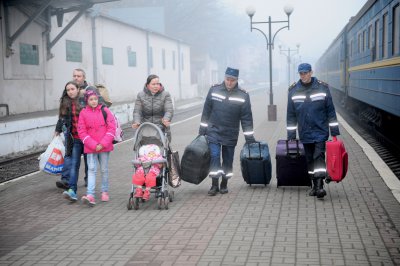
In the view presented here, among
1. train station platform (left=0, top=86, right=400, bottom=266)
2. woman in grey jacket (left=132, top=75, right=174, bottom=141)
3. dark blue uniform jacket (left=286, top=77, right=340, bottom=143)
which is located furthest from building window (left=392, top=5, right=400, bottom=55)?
woman in grey jacket (left=132, top=75, right=174, bottom=141)

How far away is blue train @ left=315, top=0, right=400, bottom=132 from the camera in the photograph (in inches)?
436

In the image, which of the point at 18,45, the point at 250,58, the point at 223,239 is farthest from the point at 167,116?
the point at 250,58

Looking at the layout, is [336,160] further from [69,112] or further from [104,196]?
[69,112]

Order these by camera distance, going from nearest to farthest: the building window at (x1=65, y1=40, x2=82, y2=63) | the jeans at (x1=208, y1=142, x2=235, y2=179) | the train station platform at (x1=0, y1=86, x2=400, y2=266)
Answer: the train station platform at (x1=0, y1=86, x2=400, y2=266)
the jeans at (x1=208, y1=142, x2=235, y2=179)
the building window at (x1=65, y1=40, x2=82, y2=63)

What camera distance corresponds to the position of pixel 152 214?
24.1ft

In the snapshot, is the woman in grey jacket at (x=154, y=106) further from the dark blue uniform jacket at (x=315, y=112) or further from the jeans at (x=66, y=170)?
the dark blue uniform jacket at (x=315, y=112)

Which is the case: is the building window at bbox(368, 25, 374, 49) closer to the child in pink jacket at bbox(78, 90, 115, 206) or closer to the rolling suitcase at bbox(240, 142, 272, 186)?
the rolling suitcase at bbox(240, 142, 272, 186)

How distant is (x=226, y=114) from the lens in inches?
334

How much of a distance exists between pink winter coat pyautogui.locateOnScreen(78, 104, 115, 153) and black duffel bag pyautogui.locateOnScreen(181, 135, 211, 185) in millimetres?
1137

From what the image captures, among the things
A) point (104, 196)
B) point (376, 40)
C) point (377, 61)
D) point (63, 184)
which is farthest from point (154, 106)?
point (376, 40)

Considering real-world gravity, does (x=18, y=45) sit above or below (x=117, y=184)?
above

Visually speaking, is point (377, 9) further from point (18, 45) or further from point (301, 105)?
point (18, 45)

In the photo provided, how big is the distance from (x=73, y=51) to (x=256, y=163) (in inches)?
664

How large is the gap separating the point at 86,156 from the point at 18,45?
38.0 feet
